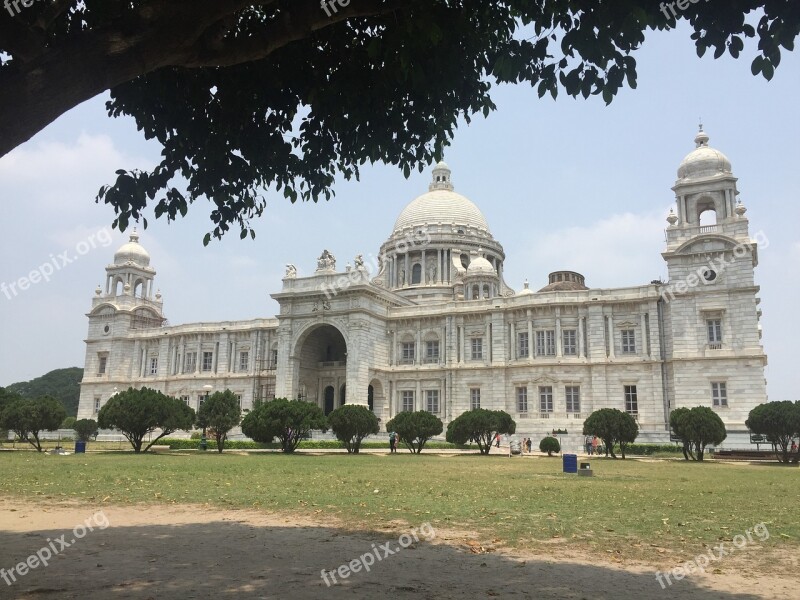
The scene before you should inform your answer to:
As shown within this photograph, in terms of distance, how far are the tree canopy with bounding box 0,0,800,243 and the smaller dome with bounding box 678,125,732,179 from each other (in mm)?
43322

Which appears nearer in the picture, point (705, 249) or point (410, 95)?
point (410, 95)

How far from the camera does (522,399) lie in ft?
176

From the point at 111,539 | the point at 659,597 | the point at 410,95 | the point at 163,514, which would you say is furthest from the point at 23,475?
the point at 659,597

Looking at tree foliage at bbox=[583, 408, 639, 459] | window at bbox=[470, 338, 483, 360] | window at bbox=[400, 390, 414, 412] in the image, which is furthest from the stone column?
tree foliage at bbox=[583, 408, 639, 459]

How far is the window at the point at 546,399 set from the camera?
5231 cm

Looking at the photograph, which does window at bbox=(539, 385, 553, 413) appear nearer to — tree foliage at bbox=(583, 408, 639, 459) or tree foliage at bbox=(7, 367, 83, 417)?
tree foliage at bbox=(583, 408, 639, 459)

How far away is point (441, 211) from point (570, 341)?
29.9 m

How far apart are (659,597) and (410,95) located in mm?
7329

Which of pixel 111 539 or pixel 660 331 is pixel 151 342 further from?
pixel 111 539

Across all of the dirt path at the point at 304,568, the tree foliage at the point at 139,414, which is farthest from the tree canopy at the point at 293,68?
the tree foliage at the point at 139,414

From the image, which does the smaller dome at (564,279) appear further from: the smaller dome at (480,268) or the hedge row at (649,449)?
the hedge row at (649,449)

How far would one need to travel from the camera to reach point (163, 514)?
12.1 m

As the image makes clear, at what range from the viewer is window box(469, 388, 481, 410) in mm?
55259

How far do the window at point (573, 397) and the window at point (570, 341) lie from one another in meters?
2.68
